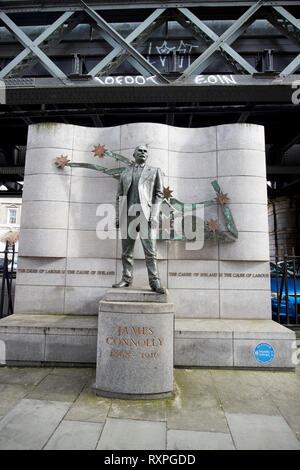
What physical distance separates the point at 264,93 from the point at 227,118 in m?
4.12

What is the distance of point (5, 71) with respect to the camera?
991 centimetres

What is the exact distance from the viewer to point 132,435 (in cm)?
349

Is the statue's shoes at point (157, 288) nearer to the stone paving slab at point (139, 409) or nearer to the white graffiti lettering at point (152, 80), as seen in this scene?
the stone paving slab at point (139, 409)

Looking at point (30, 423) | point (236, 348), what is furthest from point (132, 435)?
point (236, 348)

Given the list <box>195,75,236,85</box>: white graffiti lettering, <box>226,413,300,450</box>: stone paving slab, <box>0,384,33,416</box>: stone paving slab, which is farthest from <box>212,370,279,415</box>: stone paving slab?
<box>195,75,236,85</box>: white graffiti lettering

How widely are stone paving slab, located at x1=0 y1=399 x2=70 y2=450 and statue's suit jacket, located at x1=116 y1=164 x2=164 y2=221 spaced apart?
11.1ft

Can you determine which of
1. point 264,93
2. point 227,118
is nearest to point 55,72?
point 264,93

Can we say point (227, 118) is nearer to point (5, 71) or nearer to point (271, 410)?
point (5, 71)

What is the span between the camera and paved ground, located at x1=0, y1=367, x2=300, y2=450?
3389 millimetres

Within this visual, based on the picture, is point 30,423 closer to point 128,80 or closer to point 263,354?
point 263,354

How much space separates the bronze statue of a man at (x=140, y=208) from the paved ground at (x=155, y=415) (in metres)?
2.04

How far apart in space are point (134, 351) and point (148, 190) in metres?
2.92

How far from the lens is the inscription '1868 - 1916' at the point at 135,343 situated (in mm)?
4551

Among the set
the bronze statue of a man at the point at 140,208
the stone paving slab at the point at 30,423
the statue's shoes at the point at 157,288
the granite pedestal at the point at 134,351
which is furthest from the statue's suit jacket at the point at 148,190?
the stone paving slab at the point at 30,423
